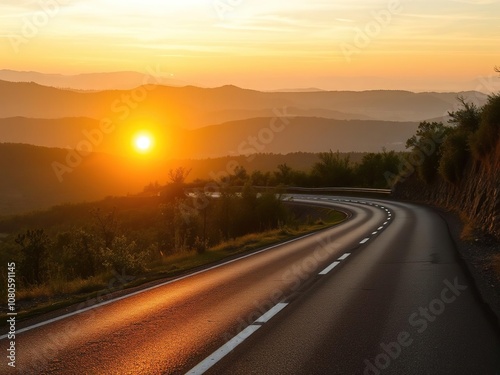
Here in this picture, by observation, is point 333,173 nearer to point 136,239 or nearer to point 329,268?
point 136,239

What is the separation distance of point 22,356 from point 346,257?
443 inches

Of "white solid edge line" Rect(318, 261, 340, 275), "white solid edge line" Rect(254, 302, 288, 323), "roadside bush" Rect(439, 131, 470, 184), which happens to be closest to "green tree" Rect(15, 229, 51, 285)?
"white solid edge line" Rect(318, 261, 340, 275)

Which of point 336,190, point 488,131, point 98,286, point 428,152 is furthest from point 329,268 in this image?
point 336,190

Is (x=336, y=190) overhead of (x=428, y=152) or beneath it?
beneath

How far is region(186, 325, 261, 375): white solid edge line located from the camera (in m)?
6.23

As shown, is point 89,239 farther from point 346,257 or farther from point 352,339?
point 352,339

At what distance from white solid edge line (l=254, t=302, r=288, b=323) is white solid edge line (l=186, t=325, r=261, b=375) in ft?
1.31

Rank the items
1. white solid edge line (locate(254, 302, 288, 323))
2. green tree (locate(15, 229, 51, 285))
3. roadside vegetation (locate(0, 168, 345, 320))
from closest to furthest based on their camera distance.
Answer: white solid edge line (locate(254, 302, 288, 323)) → roadside vegetation (locate(0, 168, 345, 320)) → green tree (locate(15, 229, 51, 285))

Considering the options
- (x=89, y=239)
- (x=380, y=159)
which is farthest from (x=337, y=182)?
(x=89, y=239)

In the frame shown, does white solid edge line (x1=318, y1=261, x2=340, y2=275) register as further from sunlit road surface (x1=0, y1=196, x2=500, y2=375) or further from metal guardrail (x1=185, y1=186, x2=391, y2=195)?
metal guardrail (x1=185, y1=186, x2=391, y2=195)

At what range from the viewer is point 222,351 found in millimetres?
6965

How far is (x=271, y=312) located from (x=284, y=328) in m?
1.10

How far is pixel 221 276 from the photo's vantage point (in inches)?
540

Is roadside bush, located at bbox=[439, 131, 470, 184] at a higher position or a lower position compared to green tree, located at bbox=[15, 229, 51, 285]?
higher
